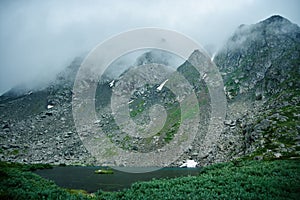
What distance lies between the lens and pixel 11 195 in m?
30.0

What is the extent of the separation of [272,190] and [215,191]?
7521 mm

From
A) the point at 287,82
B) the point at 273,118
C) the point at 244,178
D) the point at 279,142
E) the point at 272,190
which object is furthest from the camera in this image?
the point at 287,82

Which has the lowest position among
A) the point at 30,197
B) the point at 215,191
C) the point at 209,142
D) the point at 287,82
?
the point at 30,197

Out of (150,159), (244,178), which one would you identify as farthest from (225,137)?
(244,178)

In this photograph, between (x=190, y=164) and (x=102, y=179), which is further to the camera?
(x=190, y=164)

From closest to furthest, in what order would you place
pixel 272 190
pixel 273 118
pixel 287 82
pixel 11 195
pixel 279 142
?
1. pixel 11 195
2. pixel 272 190
3. pixel 279 142
4. pixel 273 118
5. pixel 287 82

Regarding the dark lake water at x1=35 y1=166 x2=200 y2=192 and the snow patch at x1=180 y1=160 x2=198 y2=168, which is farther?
the snow patch at x1=180 y1=160 x2=198 y2=168

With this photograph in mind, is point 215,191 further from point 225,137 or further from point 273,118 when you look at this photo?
point 225,137

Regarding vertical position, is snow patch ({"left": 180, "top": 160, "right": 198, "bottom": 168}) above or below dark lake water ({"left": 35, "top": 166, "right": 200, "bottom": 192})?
above

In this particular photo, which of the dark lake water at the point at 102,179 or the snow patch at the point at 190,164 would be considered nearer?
the dark lake water at the point at 102,179

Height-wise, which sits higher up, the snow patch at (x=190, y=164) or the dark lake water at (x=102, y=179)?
the snow patch at (x=190, y=164)

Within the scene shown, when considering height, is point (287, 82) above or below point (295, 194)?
above

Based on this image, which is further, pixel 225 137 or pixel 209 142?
pixel 209 142

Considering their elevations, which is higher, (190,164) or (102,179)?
(190,164)
